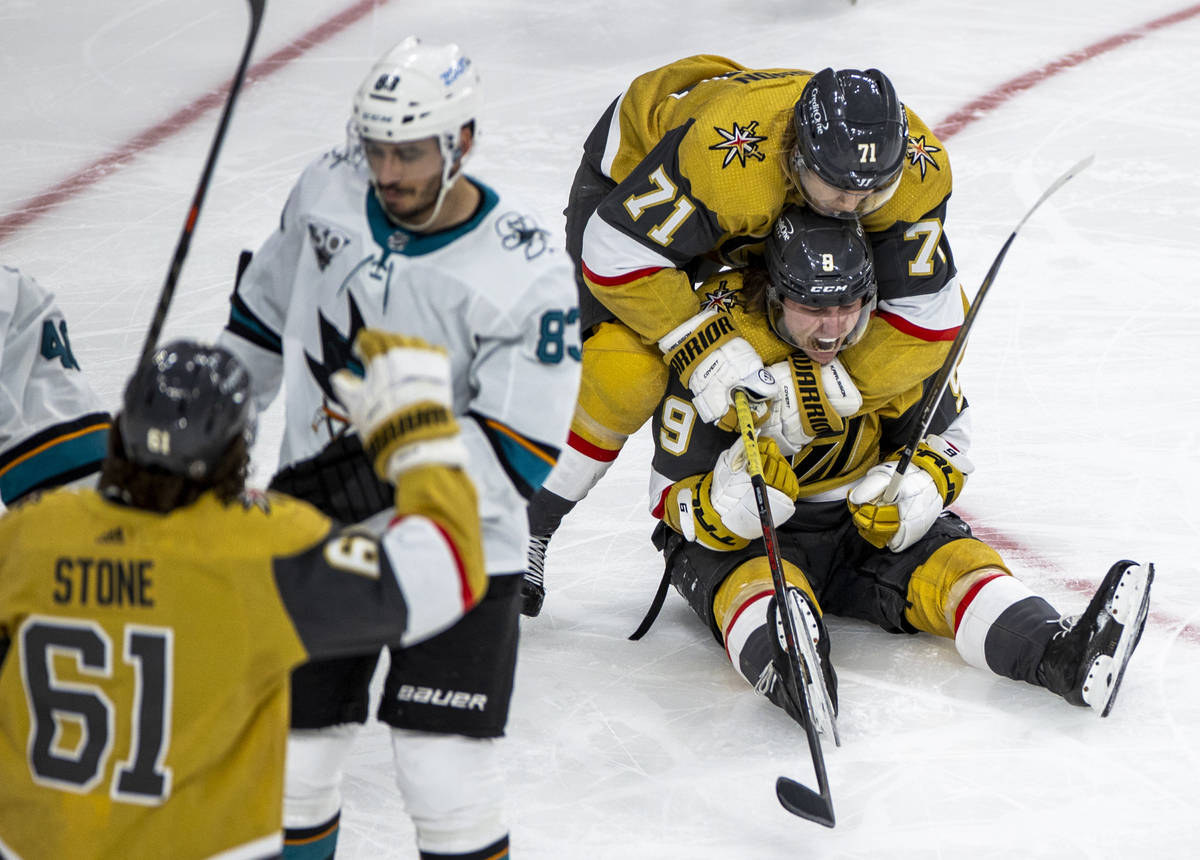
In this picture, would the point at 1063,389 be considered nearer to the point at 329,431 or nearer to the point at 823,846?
the point at 823,846

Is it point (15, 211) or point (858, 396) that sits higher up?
point (858, 396)

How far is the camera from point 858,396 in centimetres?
323

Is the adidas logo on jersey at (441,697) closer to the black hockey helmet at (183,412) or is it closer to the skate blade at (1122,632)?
the black hockey helmet at (183,412)

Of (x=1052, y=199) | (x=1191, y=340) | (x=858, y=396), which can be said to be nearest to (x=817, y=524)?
(x=858, y=396)

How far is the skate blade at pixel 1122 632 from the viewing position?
300 centimetres

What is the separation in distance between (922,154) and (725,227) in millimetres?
412

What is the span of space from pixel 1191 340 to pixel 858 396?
1913 millimetres

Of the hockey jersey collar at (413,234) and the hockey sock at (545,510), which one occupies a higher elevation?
the hockey jersey collar at (413,234)

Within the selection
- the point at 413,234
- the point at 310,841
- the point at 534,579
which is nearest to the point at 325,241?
the point at 413,234

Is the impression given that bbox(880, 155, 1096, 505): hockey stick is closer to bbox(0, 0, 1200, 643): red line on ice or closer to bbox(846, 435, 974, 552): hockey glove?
bbox(846, 435, 974, 552): hockey glove

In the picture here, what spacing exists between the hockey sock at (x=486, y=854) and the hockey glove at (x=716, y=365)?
1177 millimetres

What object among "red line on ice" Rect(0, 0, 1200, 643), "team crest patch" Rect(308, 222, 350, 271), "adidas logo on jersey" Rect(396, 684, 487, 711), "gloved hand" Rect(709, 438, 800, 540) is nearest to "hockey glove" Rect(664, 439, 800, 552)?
"gloved hand" Rect(709, 438, 800, 540)

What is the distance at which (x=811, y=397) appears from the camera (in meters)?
3.22

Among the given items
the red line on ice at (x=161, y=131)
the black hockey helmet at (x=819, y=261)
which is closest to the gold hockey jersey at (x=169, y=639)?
the black hockey helmet at (x=819, y=261)
